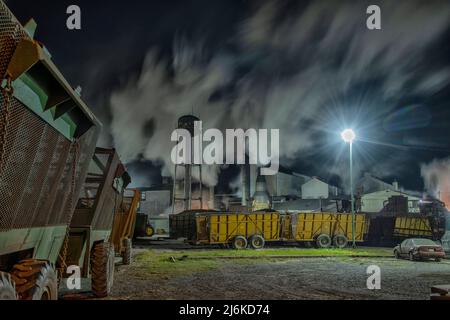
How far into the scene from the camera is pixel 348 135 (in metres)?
25.3

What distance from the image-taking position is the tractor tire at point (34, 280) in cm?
359

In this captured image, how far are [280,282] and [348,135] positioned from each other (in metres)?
16.4

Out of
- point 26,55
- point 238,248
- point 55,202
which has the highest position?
point 26,55

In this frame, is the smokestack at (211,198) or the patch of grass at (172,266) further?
the smokestack at (211,198)

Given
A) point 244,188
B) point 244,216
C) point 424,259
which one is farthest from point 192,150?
point 424,259

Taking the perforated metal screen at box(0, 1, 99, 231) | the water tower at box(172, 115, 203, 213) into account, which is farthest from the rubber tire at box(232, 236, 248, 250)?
the water tower at box(172, 115, 203, 213)

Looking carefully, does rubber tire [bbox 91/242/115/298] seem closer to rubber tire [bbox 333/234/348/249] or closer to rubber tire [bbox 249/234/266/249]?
rubber tire [bbox 249/234/266/249]

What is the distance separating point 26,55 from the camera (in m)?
3.34

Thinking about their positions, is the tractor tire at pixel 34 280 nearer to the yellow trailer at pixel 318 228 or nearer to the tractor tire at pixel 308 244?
the yellow trailer at pixel 318 228

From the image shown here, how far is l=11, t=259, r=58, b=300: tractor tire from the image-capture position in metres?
3.59

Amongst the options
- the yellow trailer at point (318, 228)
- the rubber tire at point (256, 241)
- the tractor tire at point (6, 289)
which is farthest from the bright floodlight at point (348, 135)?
the tractor tire at point (6, 289)
